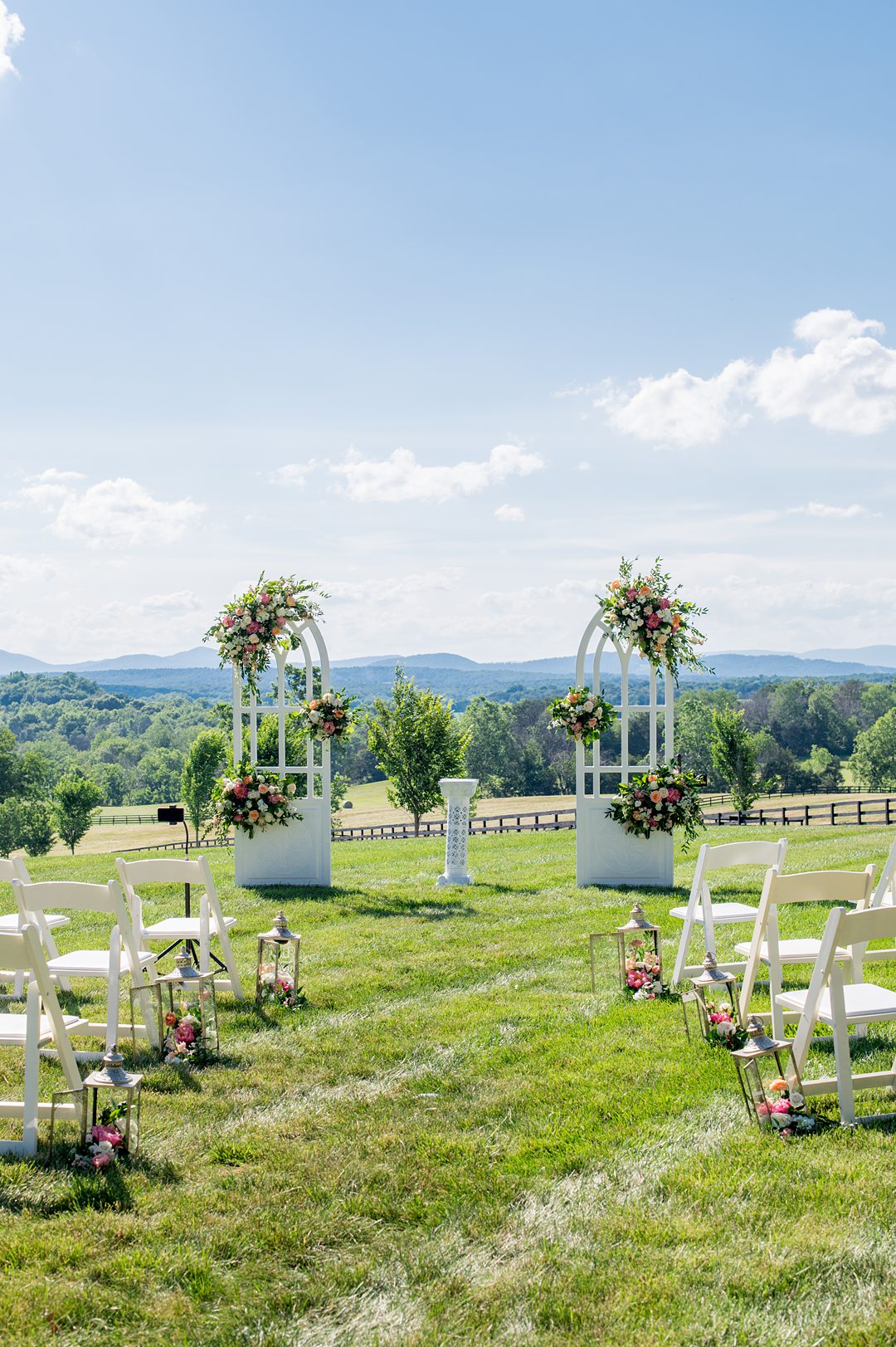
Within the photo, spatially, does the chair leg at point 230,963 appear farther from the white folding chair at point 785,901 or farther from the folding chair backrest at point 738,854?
the white folding chair at point 785,901

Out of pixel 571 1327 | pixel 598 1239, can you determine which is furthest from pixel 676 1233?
pixel 571 1327

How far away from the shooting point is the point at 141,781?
100812mm

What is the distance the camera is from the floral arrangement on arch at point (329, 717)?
1288 centimetres

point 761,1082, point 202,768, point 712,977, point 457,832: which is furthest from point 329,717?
point 202,768

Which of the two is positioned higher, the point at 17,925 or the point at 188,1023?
the point at 17,925

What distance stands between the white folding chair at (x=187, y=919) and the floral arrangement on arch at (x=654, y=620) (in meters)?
6.40

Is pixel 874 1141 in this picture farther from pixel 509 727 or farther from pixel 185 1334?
pixel 509 727

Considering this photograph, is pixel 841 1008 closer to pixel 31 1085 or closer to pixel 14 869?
pixel 31 1085

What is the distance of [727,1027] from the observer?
5418mm

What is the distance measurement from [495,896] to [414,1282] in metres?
8.60

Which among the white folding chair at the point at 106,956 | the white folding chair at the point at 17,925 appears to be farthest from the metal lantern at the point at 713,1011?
the white folding chair at the point at 17,925

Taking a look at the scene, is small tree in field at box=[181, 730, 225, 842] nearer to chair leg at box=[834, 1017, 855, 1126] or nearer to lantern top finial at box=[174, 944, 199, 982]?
lantern top finial at box=[174, 944, 199, 982]

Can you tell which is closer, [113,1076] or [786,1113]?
[113,1076]

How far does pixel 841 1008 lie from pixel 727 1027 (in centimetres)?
93
